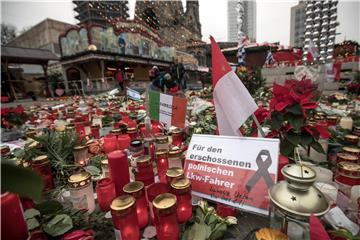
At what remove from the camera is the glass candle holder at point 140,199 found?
75 cm

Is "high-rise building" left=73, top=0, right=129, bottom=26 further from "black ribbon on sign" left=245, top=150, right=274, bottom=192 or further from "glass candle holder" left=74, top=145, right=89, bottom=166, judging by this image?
"black ribbon on sign" left=245, top=150, right=274, bottom=192

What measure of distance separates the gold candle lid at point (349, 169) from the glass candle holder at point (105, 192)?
3.36ft

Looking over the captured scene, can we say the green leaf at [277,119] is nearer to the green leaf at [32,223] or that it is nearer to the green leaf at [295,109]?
the green leaf at [295,109]

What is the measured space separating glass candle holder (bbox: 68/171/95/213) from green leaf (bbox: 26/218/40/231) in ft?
0.53

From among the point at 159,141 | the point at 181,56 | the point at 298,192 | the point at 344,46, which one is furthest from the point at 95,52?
the point at 344,46

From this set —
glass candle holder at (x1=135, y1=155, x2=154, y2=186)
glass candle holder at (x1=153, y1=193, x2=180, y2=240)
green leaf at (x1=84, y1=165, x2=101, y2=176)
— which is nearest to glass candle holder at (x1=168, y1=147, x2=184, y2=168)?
glass candle holder at (x1=135, y1=155, x2=154, y2=186)

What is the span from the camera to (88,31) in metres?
12.8

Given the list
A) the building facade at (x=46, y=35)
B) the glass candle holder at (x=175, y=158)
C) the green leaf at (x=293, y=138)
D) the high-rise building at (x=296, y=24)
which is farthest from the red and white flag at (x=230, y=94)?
the high-rise building at (x=296, y=24)

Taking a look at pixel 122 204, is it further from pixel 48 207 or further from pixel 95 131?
pixel 95 131

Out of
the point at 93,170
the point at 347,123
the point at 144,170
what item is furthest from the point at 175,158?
the point at 347,123

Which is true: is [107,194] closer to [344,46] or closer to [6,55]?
[6,55]

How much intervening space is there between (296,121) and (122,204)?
744mm

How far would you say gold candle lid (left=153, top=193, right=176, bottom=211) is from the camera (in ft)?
2.11

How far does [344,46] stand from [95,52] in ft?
55.4
